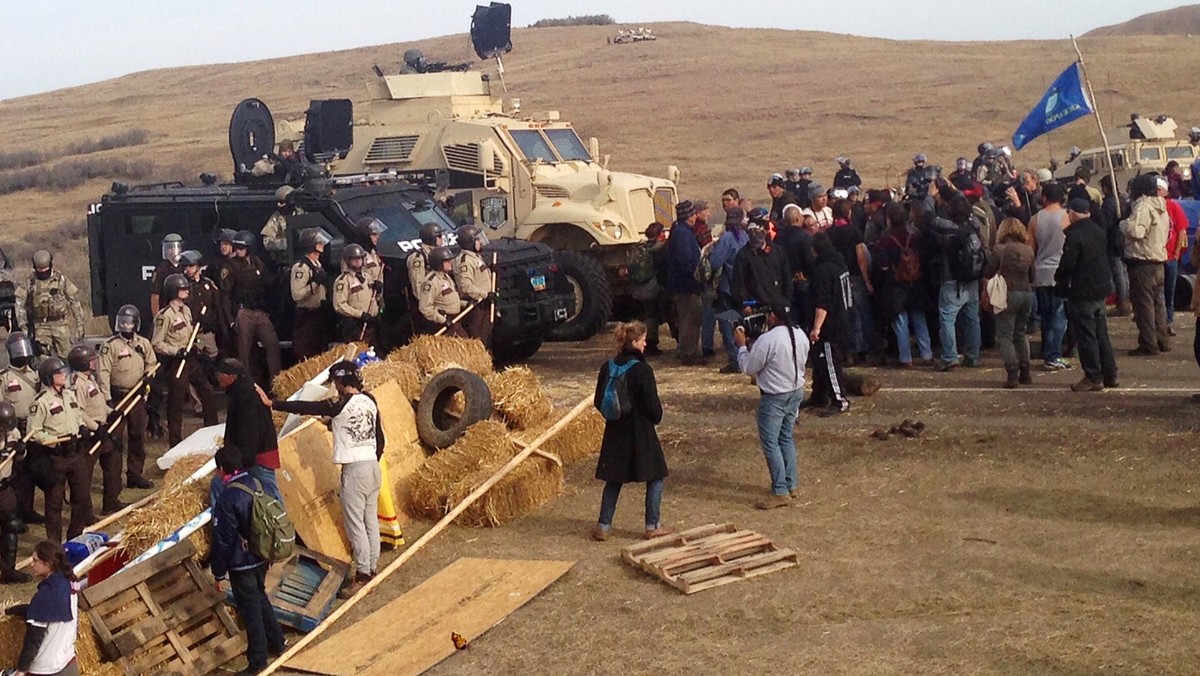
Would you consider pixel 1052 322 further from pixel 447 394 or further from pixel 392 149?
pixel 392 149

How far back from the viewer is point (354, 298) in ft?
48.4

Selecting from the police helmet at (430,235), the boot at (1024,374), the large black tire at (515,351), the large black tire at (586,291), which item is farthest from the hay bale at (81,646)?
the large black tire at (586,291)

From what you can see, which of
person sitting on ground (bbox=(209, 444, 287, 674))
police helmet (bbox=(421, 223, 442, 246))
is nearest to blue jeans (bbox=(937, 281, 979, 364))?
police helmet (bbox=(421, 223, 442, 246))

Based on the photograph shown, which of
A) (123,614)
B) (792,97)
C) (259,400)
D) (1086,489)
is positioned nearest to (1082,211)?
(1086,489)

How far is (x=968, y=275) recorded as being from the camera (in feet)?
48.0

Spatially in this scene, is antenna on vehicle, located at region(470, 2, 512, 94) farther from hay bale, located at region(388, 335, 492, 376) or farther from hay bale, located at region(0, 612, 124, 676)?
hay bale, located at region(0, 612, 124, 676)

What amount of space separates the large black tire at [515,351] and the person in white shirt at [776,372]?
19.8 feet

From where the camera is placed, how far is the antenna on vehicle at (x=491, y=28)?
2280 centimetres

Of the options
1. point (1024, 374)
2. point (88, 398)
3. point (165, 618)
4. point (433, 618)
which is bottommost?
point (433, 618)

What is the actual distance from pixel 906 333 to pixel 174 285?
7.14 meters

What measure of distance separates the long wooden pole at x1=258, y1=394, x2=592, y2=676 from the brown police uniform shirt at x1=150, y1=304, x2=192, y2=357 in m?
3.61

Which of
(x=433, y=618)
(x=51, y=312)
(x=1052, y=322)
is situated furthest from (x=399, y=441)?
(x=1052, y=322)

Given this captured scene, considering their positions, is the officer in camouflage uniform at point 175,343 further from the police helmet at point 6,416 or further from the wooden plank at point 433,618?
the wooden plank at point 433,618

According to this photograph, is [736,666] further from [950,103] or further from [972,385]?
[950,103]
